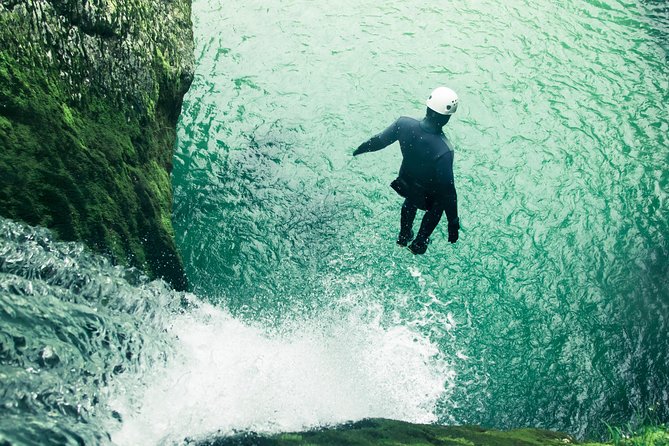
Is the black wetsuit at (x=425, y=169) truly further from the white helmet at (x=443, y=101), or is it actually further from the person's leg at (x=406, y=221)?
the white helmet at (x=443, y=101)

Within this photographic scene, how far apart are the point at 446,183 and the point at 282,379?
2.46m

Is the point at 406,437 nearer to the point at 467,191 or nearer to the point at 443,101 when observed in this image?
the point at 443,101

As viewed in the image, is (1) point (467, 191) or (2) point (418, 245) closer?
(2) point (418, 245)

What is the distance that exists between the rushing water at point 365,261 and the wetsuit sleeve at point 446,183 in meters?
1.57

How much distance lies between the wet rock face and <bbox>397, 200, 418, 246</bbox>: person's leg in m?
2.49

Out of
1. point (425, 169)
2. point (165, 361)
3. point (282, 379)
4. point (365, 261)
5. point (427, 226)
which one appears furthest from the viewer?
point (365, 261)

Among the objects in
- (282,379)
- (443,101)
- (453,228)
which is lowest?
(282,379)

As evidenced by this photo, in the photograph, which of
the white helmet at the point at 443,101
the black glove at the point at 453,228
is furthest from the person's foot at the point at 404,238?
the white helmet at the point at 443,101

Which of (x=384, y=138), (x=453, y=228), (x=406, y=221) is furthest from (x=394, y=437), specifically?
(x=384, y=138)

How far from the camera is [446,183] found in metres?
5.32

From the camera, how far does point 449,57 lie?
9742 mm

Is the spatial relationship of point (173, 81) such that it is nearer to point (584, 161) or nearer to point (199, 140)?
point (199, 140)

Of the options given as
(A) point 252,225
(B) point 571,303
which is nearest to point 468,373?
(B) point 571,303

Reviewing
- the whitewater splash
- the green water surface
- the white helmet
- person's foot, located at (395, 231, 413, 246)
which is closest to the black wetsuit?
the white helmet
